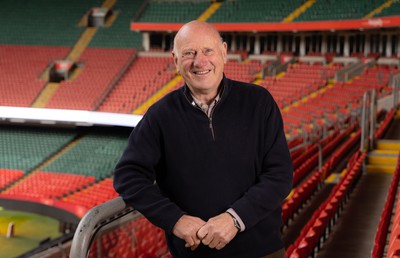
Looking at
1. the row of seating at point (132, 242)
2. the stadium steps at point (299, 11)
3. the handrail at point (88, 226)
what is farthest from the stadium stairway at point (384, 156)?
the stadium steps at point (299, 11)

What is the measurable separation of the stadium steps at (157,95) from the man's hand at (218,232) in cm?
1481

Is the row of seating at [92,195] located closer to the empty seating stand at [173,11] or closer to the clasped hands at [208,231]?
the clasped hands at [208,231]

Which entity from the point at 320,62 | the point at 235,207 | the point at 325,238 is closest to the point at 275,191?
the point at 235,207

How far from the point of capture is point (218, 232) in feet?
4.90

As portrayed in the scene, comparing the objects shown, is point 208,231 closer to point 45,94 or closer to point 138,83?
point 138,83

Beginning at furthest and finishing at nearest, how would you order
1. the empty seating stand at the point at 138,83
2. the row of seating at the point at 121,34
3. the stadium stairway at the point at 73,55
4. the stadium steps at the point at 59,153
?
the row of seating at the point at 121,34, the stadium stairway at the point at 73,55, the empty seating stand at the point at 138,83, the stadium steps at the point at 59,153

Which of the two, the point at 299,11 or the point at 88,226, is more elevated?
the point at 88,226

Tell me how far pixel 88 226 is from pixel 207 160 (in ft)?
1.15

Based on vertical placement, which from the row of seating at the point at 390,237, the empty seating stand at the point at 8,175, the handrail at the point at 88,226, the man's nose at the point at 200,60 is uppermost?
the man's nose at the point at 200,60

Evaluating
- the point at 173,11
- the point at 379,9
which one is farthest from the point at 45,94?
the point at 379,9

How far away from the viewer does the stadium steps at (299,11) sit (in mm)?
17609

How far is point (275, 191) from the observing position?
1.57 meters

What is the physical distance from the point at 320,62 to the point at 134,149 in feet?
53.3

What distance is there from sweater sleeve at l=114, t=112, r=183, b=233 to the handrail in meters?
0.06
